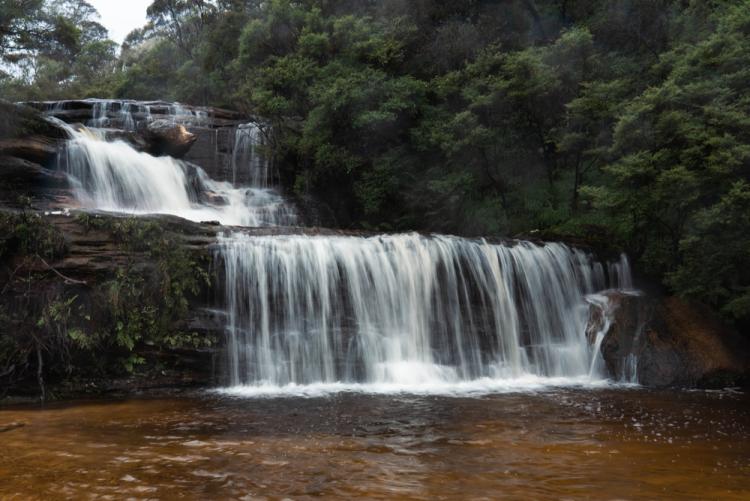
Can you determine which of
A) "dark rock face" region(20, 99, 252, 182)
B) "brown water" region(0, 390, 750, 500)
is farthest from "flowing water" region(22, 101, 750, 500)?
"dark rock face" region(20, 99, 252, 182)

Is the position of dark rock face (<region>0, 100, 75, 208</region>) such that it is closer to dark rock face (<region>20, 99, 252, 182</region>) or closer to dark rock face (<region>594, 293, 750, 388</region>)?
dark rock face (<region>20, 99, 252, 182</region>)

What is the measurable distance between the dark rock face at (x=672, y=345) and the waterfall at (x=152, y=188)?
10.8m

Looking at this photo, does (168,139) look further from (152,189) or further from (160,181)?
(152,189)

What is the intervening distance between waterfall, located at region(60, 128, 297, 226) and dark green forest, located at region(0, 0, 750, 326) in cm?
231

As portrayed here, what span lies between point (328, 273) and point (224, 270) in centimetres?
219

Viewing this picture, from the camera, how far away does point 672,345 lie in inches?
444

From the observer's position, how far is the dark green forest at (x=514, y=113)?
39.6ft

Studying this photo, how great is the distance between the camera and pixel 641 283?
46.7 ft

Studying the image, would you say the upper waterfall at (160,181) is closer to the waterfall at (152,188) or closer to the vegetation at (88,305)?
the waterfall at (152,188)

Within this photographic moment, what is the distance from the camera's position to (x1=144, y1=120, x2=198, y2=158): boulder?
18.3 m

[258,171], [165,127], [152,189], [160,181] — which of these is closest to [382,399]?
[152,189]

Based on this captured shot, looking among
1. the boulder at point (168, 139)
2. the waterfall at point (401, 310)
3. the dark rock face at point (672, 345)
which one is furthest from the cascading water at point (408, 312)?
the boulder at point (168, 139)

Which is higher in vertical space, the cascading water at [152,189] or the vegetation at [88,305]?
the cascading water at [152,189]

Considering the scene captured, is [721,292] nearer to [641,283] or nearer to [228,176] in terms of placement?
[641,283]
